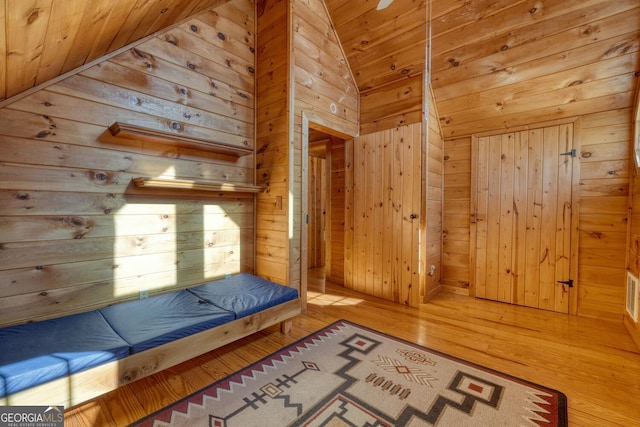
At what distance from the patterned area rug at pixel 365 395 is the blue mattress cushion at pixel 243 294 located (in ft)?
1.22

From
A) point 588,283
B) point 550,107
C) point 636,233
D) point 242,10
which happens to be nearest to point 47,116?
point 242,10

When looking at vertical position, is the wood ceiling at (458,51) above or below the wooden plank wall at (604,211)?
above

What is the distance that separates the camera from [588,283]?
2715mm

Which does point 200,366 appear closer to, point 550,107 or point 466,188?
point 466,188

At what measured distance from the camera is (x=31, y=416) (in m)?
1.16

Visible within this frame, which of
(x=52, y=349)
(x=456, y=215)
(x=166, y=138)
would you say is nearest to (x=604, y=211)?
(x=456, y=215)

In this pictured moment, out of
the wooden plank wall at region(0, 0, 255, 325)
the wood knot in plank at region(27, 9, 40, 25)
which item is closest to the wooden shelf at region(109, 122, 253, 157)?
the wooden plank wall at region(0, 0, 255, 325)

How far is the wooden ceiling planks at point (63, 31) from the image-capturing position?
985 mm

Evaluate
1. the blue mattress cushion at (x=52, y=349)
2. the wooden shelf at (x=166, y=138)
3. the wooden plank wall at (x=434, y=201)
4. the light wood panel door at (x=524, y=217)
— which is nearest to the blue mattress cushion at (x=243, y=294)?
the blue mattress cushion at (x=52, y=349)

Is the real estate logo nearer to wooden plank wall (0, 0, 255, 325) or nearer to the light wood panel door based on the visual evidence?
wooden plank wall (0, 0, 255, 325)

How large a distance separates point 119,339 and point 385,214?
106 inches

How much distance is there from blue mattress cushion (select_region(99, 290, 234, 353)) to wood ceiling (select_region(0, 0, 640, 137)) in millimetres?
1401

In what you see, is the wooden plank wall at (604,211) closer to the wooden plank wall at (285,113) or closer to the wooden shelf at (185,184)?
the wooden plank wall at (285,113)

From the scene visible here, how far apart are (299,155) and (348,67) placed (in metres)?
1.55
